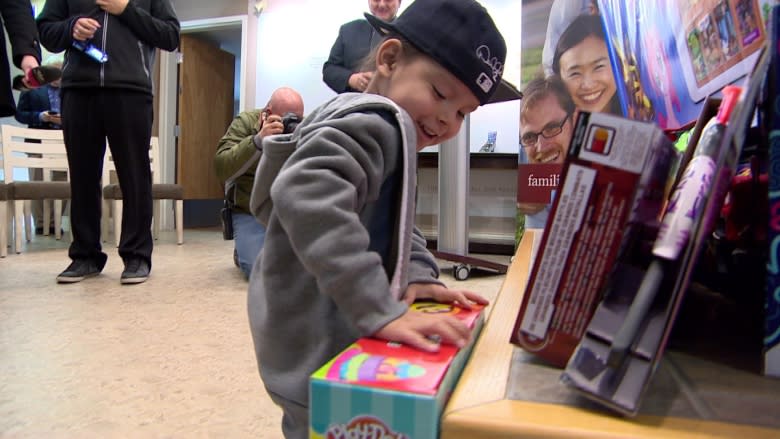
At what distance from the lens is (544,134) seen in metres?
2.28

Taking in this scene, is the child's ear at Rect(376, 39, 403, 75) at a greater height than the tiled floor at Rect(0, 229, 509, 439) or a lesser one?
greater

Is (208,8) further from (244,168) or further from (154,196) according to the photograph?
(244,168)

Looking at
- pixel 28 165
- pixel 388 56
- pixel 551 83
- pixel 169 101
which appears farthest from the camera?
pixel 169 101

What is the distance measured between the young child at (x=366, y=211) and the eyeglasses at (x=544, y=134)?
1.70 metres

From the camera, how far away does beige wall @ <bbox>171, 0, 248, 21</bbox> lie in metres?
4.23

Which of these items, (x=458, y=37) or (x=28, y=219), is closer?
(x=458, y=37)

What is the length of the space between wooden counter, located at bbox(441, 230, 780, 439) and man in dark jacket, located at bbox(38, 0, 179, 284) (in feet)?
6.05

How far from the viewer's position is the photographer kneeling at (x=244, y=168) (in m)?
2.12

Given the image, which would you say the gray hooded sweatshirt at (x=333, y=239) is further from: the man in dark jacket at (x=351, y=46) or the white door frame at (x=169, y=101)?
the white door frame at (x=169, y=101)

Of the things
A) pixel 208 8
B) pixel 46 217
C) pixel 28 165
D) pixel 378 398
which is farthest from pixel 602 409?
pixel 208 8

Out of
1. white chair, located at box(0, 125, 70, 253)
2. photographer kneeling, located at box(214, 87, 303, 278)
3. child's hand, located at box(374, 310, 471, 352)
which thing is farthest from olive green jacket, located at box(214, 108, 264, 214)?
child's hand, located at box(374, 310, 471, 352)

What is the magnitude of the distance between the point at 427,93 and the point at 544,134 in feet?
5.91

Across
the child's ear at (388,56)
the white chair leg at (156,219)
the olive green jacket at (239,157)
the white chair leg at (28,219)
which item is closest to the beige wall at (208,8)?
the white chair leg at (156,219)

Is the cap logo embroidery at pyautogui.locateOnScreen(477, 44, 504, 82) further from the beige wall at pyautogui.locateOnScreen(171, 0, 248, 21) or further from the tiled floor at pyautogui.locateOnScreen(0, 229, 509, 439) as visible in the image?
the beige wall at pyautogui.locateOnScreen(171, 0, 248, 21)
